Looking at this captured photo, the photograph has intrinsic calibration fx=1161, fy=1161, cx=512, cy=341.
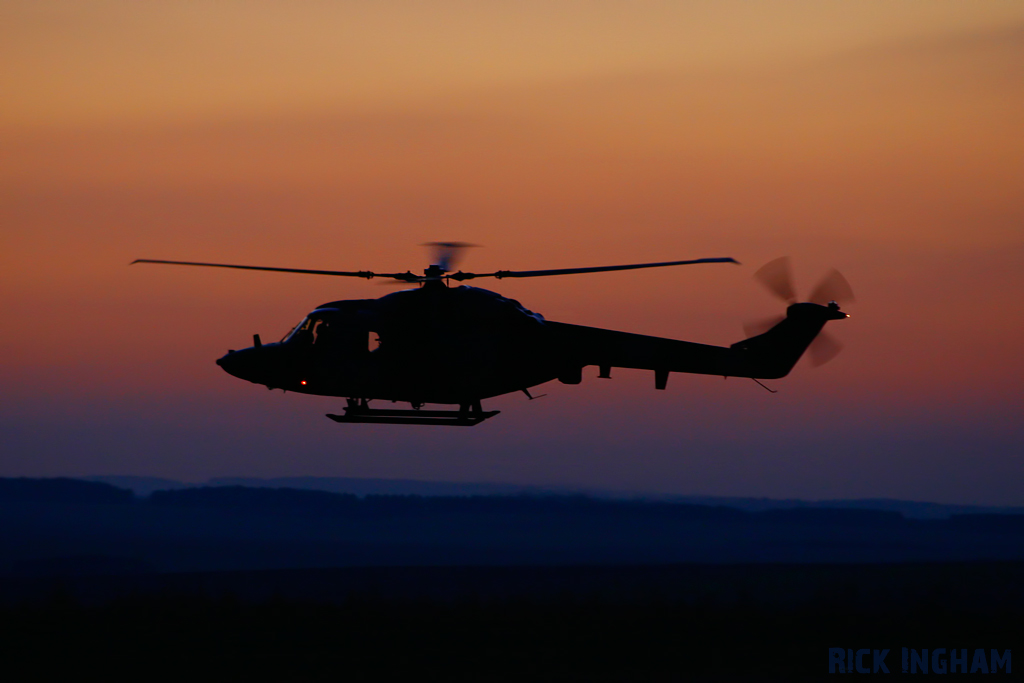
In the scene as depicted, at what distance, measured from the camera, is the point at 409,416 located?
1433 inches

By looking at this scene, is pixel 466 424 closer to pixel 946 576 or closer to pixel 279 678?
pixel 279 678

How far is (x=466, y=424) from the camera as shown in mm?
36312

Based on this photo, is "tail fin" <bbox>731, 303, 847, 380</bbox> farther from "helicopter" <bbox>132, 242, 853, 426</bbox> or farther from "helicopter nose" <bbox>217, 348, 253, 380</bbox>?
"helicopter nose" <bbox>217, 348, 253, 380</bbox>

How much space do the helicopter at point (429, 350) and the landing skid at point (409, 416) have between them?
1.2 inches

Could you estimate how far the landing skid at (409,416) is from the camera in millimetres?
36250

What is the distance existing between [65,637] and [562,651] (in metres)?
23.9

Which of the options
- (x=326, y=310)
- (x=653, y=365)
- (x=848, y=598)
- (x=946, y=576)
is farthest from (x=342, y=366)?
(x=946, y=576)

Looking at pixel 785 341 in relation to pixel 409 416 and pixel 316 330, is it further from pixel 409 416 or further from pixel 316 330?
pixel 316 330

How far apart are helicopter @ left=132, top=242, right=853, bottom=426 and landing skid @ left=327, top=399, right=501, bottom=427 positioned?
0.10 ft

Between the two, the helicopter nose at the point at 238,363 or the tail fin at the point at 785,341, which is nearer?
the helicopter nose at the point at 238,363

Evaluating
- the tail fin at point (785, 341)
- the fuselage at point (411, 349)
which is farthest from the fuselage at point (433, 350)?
the tail fin at point (785, 341)

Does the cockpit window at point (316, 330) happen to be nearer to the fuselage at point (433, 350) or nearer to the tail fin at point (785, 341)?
the fuselage at point (433, 350)

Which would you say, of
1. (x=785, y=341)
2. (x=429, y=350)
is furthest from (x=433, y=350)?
(x=785, y=341)

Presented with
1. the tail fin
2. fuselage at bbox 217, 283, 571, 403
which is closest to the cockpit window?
fuselage at bbox 217, 283, 571, 403
